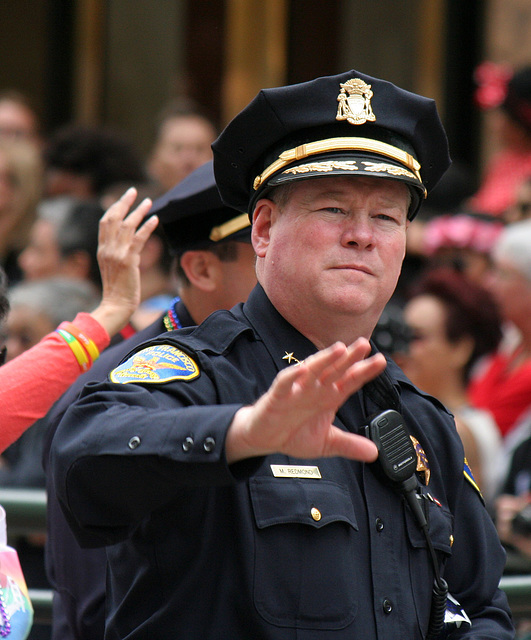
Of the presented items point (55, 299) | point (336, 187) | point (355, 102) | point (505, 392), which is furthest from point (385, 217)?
point (505, 392)

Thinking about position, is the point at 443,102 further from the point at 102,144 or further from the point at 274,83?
the point at 102,144

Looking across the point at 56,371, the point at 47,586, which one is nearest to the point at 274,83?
the point at 47,586

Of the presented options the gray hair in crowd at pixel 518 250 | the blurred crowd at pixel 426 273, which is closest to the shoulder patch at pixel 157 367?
the blurred crowd at pixel 426 273

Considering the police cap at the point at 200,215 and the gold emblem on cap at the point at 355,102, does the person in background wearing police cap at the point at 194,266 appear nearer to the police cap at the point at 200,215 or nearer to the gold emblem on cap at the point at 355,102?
the police cap at the point at 200,215

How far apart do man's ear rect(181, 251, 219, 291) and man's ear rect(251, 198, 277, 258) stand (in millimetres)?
826

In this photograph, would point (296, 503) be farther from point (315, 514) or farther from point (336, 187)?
point (336, 187)

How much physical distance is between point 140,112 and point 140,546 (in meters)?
7.70

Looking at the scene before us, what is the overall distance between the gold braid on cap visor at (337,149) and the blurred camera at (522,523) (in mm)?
1852

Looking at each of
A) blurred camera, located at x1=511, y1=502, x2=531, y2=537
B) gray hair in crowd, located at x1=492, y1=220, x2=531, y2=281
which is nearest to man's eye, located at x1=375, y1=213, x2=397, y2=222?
blurred camera, located at x1=511, y1=502, x2=531, y2=537

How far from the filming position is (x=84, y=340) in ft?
8.95

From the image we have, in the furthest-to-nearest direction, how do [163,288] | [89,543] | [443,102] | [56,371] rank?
[443,102], [163,288], [56,371], [89,543]

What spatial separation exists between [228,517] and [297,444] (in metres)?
0.33

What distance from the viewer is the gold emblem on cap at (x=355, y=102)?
221cm

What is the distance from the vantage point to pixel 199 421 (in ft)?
5.88
